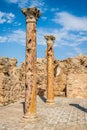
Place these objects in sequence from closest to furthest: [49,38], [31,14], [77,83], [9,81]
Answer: [31,14], [49,38], [9,81], [77,83]

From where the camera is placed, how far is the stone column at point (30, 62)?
11.0m

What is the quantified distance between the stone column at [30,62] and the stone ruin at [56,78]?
535cm

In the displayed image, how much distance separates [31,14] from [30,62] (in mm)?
2144

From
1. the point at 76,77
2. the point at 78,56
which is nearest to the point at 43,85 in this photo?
the point at 76,77

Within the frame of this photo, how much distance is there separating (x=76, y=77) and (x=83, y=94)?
1.66 m

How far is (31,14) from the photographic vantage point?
11211 millimetres

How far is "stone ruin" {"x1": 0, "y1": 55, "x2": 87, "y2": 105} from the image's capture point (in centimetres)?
1706

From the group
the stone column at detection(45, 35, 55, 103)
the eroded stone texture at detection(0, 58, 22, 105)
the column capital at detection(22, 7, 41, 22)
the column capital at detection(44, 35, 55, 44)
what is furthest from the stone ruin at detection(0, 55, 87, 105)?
the column capital at detection(22, 7, 41, 22)

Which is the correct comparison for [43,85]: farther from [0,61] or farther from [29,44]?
[29,44]

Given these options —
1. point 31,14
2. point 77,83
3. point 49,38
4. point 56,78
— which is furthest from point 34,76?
point 56,78

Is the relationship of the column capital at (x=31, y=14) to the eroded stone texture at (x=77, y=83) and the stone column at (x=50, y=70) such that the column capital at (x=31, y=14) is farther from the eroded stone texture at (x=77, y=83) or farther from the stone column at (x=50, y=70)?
the eroded stone texture at (x=77, y=83)

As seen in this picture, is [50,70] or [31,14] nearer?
[31,14]

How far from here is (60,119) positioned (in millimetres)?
11047

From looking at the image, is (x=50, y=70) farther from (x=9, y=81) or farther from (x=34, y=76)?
(x=34, y=76)
